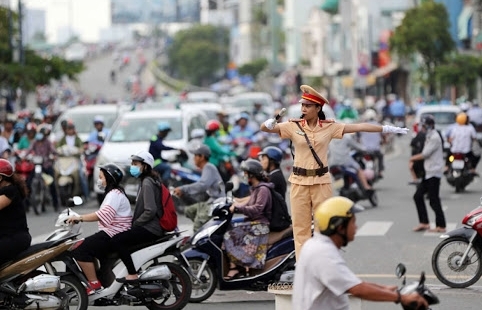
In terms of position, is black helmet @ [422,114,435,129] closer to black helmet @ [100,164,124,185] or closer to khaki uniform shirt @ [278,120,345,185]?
khaki uniform shirt @ [278,120,345,185]

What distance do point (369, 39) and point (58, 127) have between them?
5765 centimetres

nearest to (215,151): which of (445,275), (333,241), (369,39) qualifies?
(445,275)

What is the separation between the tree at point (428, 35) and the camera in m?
61.8

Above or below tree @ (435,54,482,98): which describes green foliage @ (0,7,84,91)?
above

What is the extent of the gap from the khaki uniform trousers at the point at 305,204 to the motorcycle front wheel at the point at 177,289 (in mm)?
1065

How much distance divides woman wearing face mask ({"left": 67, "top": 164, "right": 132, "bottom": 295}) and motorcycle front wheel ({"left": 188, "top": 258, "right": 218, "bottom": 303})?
101 centimetres

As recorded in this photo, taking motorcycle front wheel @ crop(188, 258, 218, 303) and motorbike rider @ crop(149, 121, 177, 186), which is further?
motorbike rider @ crop(149, 121, 177, 186)

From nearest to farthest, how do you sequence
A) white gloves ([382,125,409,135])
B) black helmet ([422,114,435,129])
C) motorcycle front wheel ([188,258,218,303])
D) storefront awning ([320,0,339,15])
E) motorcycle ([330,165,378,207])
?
white gloves ([382,125,409,135]) → motorcycle front wheel ([188,258,218,303]) → black helmet ([422,114,435,129]) → motorcycle ([330,165,378,207]) → storefront awning ([320,0,339,15])

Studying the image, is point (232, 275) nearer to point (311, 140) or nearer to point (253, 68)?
point (311, 140)

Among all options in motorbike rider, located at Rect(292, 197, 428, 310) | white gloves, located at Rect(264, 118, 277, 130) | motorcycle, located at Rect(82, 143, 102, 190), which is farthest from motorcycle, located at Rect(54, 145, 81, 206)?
motorbike rider, located at Rect(292, 197, 428, 310)

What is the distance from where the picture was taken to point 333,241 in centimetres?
755

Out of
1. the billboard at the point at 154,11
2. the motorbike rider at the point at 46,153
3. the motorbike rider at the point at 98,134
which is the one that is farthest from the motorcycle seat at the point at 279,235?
the billboard at the point at 154,11

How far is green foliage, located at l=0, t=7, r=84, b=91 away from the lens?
39.7 metres

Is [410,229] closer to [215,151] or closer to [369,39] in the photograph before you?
[215,151]
